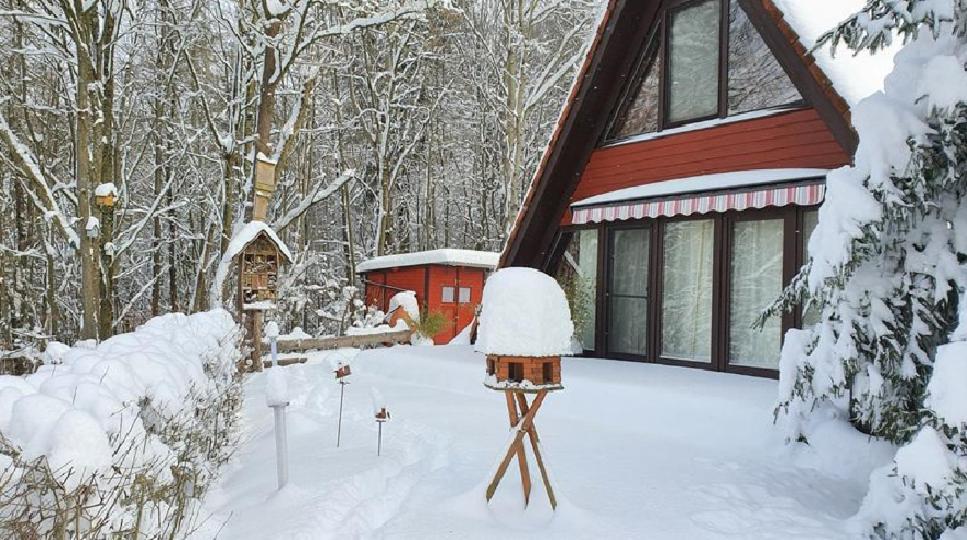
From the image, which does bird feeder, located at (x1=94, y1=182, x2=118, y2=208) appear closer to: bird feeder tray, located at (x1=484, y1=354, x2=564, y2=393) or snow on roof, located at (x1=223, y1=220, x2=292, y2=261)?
snow on roof, located at (x1=223, y1=220, x2=292, y2=261)

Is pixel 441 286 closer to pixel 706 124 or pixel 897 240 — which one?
pixel 706 124

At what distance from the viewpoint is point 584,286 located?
916 cm

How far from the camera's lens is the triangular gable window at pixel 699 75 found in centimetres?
746

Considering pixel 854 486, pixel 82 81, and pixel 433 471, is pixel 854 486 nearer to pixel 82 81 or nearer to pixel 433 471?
pixel 433 471

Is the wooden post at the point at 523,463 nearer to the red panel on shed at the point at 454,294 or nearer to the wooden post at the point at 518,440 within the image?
the wooden post at the point at 518,440

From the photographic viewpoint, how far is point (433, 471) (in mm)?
4625

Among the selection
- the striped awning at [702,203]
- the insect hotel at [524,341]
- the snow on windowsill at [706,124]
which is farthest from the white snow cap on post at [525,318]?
the snow on windowsill at [706,124]

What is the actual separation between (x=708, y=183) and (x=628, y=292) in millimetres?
1941

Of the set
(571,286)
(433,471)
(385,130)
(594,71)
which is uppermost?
(385,130)

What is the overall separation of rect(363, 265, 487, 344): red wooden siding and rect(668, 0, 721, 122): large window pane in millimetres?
8772

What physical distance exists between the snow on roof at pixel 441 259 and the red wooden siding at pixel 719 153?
6.63m

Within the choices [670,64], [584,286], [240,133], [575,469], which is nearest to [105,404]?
[575,469]

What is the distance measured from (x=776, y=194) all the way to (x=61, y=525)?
6.68 m

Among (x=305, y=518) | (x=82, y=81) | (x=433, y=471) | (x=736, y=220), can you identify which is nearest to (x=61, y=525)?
(x=305, y=518)
